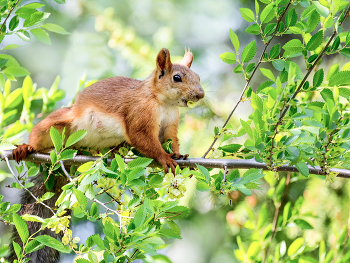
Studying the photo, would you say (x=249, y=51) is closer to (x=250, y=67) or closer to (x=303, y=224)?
(x=250, y=67)

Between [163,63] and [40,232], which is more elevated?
[163,63]

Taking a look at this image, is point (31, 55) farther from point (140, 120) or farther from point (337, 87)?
point (337, 87)

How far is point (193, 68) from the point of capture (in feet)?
8.46

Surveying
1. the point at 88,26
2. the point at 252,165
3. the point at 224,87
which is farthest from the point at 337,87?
→ the point at 88,26

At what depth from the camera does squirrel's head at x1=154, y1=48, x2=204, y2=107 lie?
1.54m

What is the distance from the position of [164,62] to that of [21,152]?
76 centimetres

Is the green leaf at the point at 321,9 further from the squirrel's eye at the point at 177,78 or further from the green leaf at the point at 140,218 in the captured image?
the squirrel's eye at the point at 177,78

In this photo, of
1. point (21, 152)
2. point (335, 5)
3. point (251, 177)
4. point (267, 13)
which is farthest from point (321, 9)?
point (21, 152)

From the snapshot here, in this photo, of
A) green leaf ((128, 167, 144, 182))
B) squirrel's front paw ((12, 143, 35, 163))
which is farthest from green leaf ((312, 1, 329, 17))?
squirrel's front paw ((12, 143, 35, 163))

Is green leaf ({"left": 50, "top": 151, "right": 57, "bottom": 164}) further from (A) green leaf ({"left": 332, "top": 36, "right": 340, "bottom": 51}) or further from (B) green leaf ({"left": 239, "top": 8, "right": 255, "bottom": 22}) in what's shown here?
(A) green leaf ({"left": 332, "top": 36, "right": 340, "bottom": 51})

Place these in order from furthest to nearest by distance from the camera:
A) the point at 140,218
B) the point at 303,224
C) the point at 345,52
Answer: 1. the point at 303,224
2. the point at 345,52
3. the point at 140,218

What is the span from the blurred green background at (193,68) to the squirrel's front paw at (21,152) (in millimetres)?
460

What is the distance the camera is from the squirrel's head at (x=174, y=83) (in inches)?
60.7

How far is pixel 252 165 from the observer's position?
1.12m
